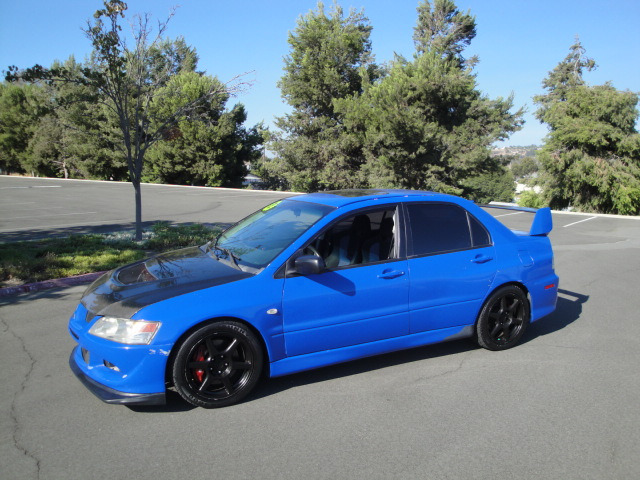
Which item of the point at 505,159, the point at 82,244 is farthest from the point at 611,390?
Result: the point at 505,159

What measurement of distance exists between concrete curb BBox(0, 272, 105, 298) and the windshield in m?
3.53

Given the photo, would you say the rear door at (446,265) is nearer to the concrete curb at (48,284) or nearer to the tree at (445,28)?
the concrete curb at (48,284)

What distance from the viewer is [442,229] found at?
4.84m

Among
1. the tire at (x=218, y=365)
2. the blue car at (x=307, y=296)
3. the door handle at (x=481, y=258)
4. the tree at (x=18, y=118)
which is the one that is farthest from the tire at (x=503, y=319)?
the tree at (x=18, y=118)

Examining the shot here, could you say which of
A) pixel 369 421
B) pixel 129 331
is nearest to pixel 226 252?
pixel 129 331

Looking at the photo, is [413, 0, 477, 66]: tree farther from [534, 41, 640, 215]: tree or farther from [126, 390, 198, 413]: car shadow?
[126, 390, 198, 413]: car shadow

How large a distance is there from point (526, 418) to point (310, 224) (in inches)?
87.6

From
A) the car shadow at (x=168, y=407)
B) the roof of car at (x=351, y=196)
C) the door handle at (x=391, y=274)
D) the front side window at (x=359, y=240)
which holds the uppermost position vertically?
the roof of car at (x=351, y=196)

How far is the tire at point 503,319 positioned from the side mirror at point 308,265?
192cm

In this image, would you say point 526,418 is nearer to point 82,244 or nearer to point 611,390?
point 611,390

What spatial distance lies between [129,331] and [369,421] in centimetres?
179

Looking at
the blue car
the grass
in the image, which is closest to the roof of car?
the blue car

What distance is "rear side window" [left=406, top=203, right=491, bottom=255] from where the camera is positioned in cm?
469

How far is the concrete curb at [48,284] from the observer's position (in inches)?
271
